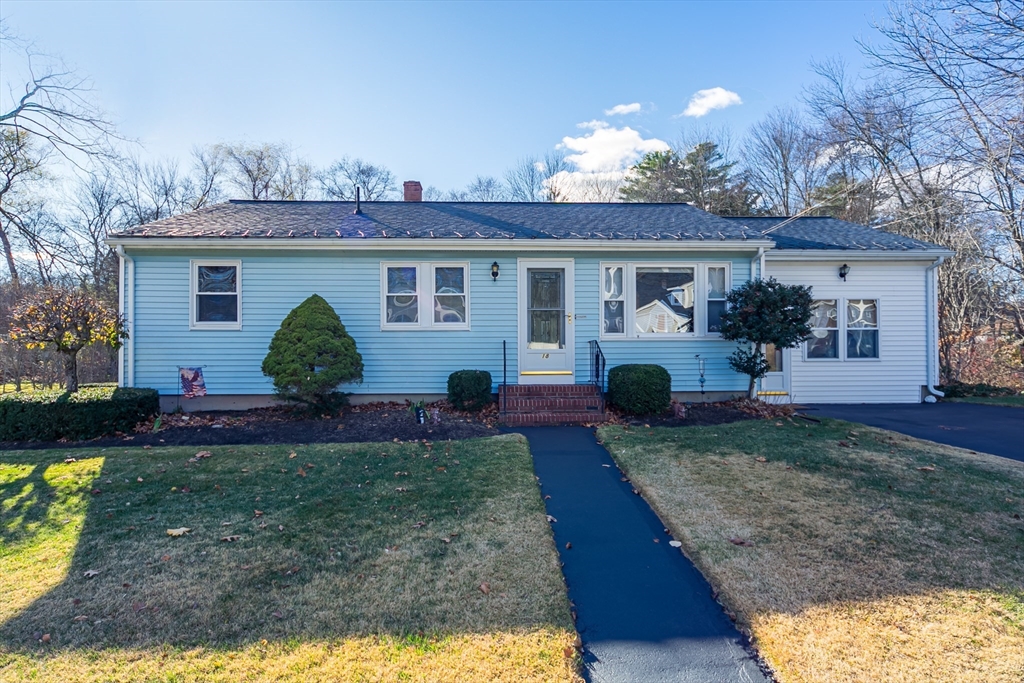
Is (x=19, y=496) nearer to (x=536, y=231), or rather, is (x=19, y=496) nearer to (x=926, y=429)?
(x=536, y=231)

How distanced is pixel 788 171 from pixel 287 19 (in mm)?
23018

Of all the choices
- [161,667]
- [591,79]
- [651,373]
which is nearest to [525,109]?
[591,79]

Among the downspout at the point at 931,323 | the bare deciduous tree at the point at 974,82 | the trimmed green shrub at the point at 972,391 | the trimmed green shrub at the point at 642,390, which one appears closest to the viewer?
the bare deciduous tree at the point at 974,82

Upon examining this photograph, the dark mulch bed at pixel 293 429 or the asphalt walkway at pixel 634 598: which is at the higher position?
the dark mulch bed at pixel 293 429

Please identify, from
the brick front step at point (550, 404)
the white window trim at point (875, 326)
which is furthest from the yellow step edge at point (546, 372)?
the white window trim at point (875, 326)

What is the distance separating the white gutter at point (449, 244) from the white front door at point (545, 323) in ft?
1.53

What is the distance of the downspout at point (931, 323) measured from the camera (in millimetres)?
10656

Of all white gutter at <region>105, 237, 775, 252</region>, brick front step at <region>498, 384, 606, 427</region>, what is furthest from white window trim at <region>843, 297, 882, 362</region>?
brick front step at <region>498, 384, 606, 427</region>

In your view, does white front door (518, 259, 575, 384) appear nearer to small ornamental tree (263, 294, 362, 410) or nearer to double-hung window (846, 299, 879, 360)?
small ornamental tree (263, 294, 362, 410)

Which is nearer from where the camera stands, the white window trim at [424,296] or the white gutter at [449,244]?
the white gutter at [449,244]

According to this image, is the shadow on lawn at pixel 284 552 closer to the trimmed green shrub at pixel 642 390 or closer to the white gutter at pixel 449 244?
the trimmed green shrub at pixel 642 390

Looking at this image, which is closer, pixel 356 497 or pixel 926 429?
pixel 356 497

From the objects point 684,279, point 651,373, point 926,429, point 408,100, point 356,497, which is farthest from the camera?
point 408,100

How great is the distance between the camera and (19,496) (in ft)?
15.9
